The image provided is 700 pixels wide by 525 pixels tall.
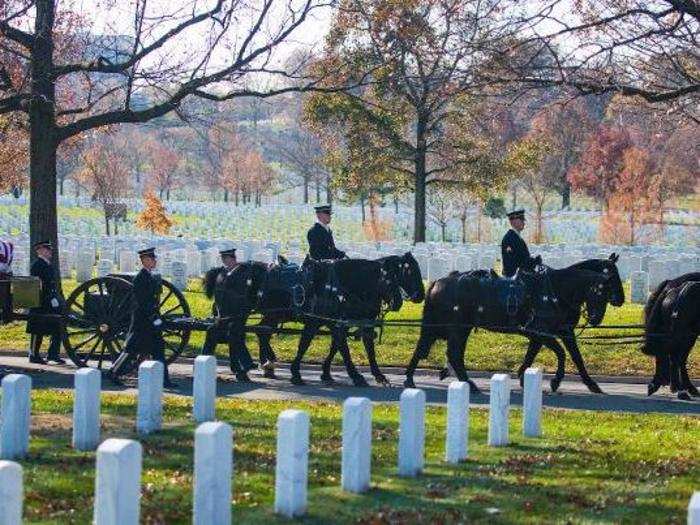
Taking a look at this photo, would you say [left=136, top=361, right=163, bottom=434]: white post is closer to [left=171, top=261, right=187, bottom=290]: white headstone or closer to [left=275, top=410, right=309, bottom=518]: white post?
[left=275, top=410, right=309, bottom=518]: white post

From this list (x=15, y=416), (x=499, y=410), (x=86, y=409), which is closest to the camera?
(x=15, y=416)

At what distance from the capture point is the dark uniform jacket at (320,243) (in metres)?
18.2

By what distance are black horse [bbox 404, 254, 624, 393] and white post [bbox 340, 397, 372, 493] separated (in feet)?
25.9

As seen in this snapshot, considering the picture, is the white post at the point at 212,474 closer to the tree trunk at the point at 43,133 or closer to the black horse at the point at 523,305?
the black horse at the point at 523,305

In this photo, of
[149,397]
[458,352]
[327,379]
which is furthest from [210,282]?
[149,397]

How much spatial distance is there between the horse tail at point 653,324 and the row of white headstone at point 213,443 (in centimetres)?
456

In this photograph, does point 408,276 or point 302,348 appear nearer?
point 408,276

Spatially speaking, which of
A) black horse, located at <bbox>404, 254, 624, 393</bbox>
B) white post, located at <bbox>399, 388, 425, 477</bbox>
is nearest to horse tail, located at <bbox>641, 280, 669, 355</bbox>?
black horse, located at <bbox>404, 254, 624, 393</bbox>

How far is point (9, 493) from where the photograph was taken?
6.57 metres

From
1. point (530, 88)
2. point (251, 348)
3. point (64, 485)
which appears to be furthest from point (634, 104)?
point (64, 485)

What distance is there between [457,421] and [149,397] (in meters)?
2.72

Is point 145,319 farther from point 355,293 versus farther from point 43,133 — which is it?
point 43,133

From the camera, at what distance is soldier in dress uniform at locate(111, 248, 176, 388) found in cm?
1656

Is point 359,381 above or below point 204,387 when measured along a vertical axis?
below
